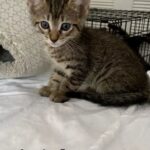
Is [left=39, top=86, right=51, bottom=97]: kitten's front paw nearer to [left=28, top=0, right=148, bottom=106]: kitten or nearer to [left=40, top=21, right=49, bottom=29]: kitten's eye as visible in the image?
[left=28, top=0, right=148, bottom=106]: kitten

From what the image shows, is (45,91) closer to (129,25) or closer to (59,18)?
(59,18)

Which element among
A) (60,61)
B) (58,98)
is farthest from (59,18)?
(58,98)

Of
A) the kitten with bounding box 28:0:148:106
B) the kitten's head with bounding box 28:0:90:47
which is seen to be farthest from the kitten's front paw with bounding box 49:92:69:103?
the kitten's head with bounding box 28:0:90:47

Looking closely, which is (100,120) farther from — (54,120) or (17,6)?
(17,6)

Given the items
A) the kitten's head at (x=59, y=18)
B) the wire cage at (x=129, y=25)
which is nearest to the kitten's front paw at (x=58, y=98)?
the kitten's head at (x=59, y=18)

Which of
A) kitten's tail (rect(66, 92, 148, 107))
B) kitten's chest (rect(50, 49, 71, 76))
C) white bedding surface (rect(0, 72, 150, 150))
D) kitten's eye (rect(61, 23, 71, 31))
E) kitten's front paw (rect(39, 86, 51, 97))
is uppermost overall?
kitten's eye (rect(61, 23, 71, 31))

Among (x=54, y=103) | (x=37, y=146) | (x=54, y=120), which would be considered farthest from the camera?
(x=54, y=103)

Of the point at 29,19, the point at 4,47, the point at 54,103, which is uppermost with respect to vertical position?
the point at 29,19

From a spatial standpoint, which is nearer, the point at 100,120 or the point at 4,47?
the point at 100,120

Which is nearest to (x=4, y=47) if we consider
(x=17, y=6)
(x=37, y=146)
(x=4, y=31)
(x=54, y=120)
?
(x=4, y=31)
